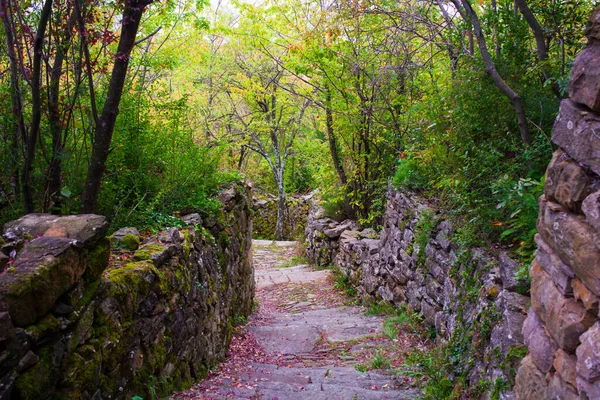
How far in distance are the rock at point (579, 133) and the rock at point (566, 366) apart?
0.87 m

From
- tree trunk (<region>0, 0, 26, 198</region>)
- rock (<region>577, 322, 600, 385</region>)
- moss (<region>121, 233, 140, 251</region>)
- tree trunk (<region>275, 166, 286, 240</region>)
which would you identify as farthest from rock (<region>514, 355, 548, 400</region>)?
tree trunk (<region>275, 166, 286, 240</region>)

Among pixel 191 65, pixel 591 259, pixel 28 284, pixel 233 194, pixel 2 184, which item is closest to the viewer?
pixel 591 259

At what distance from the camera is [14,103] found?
3.65 metres

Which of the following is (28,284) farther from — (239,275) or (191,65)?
(191,65)

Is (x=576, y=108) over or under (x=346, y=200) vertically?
over

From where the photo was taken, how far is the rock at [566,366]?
1.96 m

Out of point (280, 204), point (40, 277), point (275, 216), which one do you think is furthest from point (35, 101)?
point (275, 216)

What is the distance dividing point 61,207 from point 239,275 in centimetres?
397

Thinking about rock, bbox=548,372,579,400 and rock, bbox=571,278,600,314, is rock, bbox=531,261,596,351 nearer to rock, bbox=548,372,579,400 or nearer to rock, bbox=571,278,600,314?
rock, bbox=571,278,600,314

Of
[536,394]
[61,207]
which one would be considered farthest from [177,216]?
[536,394]

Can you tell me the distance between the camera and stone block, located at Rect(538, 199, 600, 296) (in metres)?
1.81

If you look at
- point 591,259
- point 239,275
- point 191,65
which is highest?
point 191,65

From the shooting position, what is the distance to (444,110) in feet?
18.5

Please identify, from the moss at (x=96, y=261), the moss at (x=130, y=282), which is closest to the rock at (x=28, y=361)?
the moss at (x=96, y=261)
